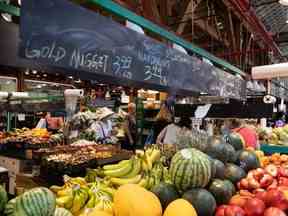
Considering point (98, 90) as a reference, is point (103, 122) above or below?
below

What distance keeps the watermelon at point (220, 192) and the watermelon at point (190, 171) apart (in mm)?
46

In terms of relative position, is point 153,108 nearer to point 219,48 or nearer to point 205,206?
point 219,48

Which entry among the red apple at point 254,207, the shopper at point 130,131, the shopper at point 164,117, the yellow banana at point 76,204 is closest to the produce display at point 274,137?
the shopper at point 164,117

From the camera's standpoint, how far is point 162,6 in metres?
4.83

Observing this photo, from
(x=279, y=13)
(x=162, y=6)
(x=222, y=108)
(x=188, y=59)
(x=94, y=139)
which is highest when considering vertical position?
(x=279, y=13)

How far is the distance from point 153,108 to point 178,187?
6.14 m

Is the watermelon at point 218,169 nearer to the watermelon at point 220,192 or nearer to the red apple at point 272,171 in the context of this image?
the watermelon at point 220,192

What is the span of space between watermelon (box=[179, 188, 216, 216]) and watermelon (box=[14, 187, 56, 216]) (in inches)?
23.3

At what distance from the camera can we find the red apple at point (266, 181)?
5.57ft

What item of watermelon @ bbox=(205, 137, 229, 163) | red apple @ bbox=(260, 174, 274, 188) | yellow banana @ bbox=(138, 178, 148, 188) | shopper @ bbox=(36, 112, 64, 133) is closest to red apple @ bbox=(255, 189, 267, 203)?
red apple @ bbox=(260, 174, 274, 188)

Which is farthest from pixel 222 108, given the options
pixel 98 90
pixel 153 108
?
pixel 98 90

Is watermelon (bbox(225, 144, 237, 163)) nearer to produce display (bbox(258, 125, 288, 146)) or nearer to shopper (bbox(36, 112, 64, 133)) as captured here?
produce display (bbox(258, 125, 288, 146))

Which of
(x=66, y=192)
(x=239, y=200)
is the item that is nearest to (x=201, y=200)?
(x=239, y=200)

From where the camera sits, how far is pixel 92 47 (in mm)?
2074
